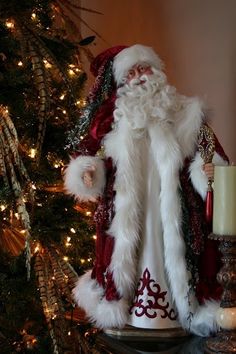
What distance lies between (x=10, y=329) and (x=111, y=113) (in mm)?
669

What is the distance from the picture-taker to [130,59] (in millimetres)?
1415

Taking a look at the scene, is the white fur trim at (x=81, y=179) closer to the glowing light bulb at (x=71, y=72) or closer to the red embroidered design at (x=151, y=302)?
the red embroidered design at (x=151, y=302)

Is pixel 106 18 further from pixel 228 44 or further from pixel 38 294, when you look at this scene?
pixel 38 294

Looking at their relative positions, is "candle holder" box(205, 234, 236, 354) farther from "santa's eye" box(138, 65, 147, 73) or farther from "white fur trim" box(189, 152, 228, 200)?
"santa's eye" box(138, 65, 147, 73)

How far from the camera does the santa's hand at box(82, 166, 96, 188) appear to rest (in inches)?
54.1

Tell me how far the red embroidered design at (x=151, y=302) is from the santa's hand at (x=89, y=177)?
266 mm

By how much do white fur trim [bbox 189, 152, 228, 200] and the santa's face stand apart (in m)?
0.27

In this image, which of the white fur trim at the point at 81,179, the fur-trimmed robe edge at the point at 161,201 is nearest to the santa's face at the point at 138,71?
the fur-trimmed robe edge at the point at 161,201

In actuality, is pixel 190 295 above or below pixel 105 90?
below

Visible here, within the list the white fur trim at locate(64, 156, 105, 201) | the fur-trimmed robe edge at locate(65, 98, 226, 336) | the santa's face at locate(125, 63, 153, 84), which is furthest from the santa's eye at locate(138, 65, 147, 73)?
the white fur trim at locate(64, 156, 105, 201)

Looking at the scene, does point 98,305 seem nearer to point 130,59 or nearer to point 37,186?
point 37,186

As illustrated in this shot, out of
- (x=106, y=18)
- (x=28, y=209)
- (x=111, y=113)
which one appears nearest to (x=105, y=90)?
(x=111, y=113)

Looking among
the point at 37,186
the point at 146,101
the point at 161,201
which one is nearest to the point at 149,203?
the point at 161,201

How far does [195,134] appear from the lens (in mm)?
1364
